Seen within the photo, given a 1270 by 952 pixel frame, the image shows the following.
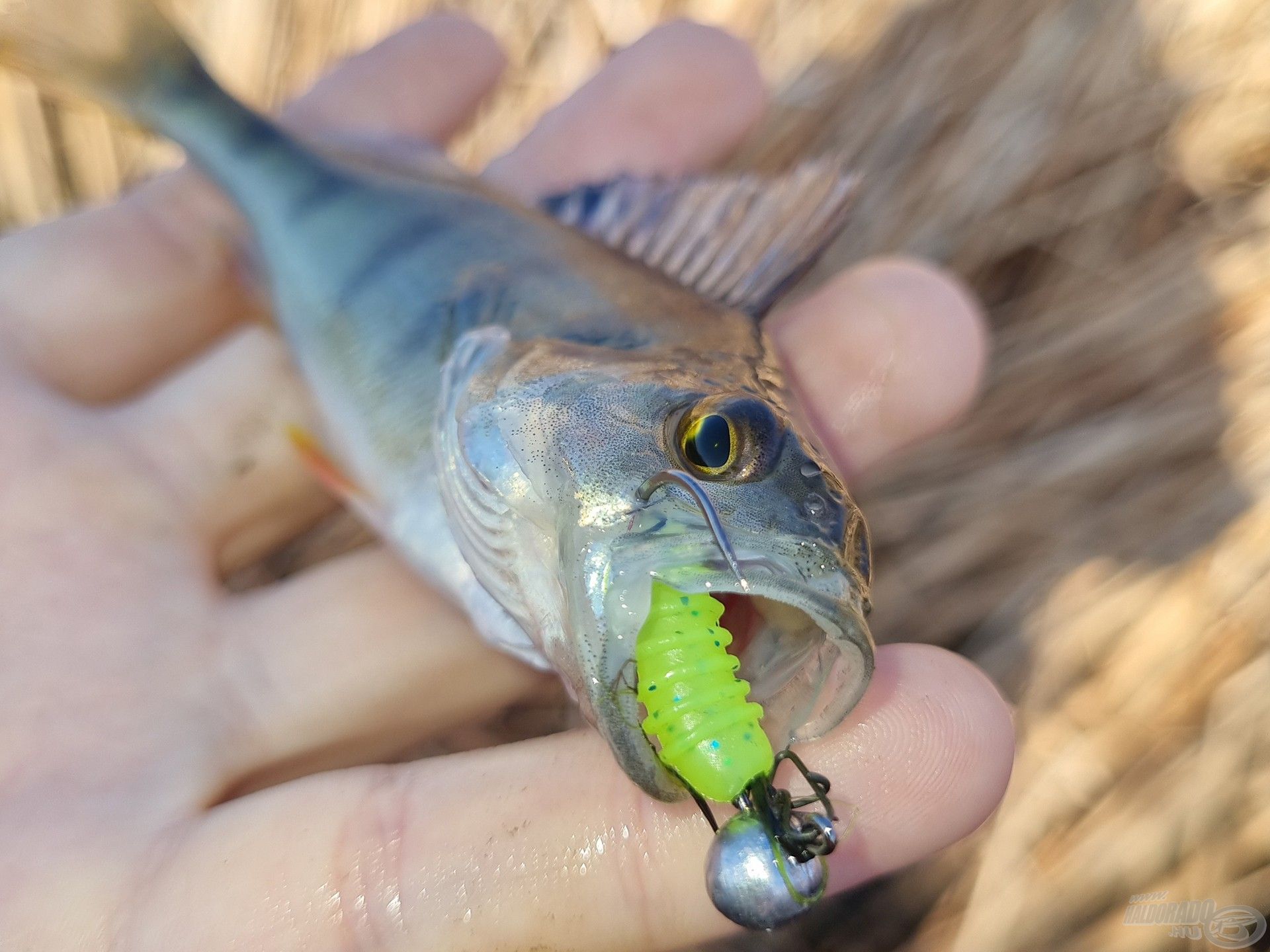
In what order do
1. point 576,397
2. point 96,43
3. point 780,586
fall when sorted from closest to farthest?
point 780,586, point 576,397, point 96,43

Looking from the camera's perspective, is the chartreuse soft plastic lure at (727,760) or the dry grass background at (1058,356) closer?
the chartreuse soft plastic lure at (727,760)

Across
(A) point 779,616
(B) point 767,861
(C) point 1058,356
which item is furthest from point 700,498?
(C) point 1058,356

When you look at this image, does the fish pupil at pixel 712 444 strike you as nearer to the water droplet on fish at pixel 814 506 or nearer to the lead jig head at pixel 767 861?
the water droplet on fish at pixel 814 506

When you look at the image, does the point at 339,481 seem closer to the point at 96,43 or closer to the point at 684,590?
the point at 684,590

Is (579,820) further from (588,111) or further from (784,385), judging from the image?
(588,111)

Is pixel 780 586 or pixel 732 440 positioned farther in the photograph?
pixel 732 440

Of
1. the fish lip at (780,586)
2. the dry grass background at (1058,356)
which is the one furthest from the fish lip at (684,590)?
the dry grass background at (1058,356)

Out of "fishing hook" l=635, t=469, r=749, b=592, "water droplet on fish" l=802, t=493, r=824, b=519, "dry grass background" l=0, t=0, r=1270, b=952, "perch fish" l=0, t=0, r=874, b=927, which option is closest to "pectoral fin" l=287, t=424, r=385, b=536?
"perch fish" l=0, t=0, r=874, b=927
